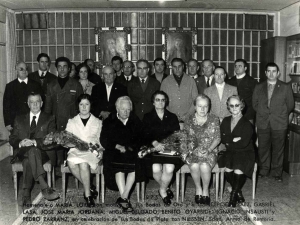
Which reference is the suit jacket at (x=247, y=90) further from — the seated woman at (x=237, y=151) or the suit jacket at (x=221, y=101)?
the seated woman at (x=237, y=151)

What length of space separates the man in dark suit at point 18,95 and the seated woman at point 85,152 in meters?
1.24

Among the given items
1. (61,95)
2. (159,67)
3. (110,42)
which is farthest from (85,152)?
(110,42)

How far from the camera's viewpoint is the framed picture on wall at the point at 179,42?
6.90 m

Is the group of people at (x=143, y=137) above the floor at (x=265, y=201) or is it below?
above

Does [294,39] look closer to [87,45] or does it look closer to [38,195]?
[87,45]

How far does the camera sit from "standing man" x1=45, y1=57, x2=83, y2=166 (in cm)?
474

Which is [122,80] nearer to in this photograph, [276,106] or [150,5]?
[150,5]

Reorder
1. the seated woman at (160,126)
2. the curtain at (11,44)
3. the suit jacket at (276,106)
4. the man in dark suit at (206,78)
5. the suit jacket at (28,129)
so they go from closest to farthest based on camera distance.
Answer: the seated woman at (160,126) < the suit jacket at (28,129) < the suit jacket at (276,106) < the man in dark suit at (206,78) < the curtain at (11,44)

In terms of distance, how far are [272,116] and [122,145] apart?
7.67 feet

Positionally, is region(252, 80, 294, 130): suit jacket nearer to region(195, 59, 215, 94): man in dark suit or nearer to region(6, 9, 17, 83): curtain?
region(195, 59, 215, 94): man in dark suit

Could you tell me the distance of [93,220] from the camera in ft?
11.2

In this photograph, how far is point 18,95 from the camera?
4836mm

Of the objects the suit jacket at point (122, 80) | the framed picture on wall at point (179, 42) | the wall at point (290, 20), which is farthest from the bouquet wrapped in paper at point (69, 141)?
the wall at point (290, 20)

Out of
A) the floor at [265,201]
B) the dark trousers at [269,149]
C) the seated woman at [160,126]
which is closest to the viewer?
the floor at [265,201]
